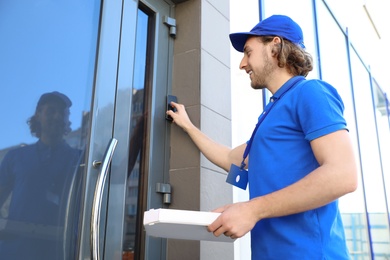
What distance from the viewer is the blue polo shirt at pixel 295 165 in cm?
115

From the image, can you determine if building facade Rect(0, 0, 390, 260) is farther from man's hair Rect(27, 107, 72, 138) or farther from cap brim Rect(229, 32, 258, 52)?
cap brim Rect(229, 32, 258, 52)

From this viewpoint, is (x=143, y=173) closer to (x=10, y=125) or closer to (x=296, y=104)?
(x=10, y=125)

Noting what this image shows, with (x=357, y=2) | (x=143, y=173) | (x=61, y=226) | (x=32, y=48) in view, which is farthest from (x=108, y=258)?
(x=357, y=2)

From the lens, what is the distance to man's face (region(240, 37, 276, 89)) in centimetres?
150

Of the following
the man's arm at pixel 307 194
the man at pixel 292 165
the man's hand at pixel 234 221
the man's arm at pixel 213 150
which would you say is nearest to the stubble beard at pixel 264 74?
the man at pixel 292 165

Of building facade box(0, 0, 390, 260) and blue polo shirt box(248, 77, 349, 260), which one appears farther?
building facade box(0, 0, 390, 260)

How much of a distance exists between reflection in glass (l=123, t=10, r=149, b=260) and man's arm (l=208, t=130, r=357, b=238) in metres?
0.64

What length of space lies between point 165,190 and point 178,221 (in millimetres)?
774

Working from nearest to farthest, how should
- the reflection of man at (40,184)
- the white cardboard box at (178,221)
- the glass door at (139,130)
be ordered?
the white cardboard box at (178,221) → the reflection of man at (40,184) → the glass door at (139,130)

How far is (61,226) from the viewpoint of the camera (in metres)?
1.39

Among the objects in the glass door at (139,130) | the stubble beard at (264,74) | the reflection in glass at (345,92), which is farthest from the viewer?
the reflection in glass at (345,92)

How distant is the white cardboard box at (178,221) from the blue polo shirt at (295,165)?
201 mm

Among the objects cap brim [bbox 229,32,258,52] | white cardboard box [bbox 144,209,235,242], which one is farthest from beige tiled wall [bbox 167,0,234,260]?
white cardboard box [bbox 144,209,235,242]

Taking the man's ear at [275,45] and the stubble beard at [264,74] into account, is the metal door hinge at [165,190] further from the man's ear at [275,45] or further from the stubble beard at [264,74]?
the man's ear at [275,45]
